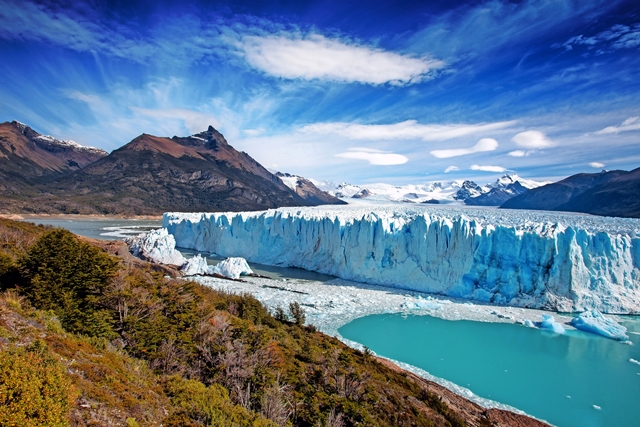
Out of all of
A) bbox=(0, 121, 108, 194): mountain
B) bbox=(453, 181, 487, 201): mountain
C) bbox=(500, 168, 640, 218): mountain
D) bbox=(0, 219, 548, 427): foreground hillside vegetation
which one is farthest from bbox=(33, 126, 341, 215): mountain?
bbox=(0, 219, 548, 427): foreground hillside vegetation

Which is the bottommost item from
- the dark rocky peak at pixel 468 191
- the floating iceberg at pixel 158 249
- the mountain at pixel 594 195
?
the floating iceberg at pixel 158 249

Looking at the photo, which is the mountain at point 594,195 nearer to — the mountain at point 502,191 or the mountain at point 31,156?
the mountain at point 502,191

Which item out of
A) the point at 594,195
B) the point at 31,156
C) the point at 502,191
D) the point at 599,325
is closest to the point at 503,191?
the point at 502,191

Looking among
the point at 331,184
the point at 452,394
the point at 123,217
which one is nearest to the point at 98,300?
the point at 452,394

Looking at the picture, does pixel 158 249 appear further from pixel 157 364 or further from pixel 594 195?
pixel 594 195

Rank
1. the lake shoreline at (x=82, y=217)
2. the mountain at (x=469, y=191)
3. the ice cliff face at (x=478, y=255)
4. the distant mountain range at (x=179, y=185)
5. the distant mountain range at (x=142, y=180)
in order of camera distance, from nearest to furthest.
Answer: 1. the ice cliff face at (x=478, y=255)
2. the lake shoreline at (x=82, y=217)
3. the distant mountain range at (x=179, y=185)
4. the distant mountain range at (x=142, y=180)
5. the mountain at (x=469, y=191)

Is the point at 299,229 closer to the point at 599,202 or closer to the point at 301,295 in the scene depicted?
the point at 301,295

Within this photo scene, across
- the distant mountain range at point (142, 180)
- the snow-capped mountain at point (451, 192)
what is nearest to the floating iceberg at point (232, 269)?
the distant mountain range at point (142, 180)
